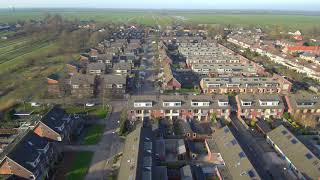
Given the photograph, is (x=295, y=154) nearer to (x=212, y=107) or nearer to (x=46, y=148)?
(x=212, y=107)

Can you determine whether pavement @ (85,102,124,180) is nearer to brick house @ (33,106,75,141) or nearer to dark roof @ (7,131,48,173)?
brick house @ (33,106,75,141)

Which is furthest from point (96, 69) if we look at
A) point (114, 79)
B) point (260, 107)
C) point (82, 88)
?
point (260, 107)

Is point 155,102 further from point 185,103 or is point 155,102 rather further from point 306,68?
point 306,68

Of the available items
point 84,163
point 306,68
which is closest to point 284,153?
point 84,163

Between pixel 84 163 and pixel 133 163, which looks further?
pixel 84 163

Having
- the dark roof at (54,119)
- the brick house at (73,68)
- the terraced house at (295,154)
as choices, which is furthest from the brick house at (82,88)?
the terraced house at (295,154)

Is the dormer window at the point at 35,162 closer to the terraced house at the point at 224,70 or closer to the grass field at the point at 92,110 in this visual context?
the grass field at the point at 92,110

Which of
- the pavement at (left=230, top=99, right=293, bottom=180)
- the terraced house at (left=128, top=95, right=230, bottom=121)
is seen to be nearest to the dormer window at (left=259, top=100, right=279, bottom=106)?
the terraced house at (left=128, top=95, right=230, bottom=121)
